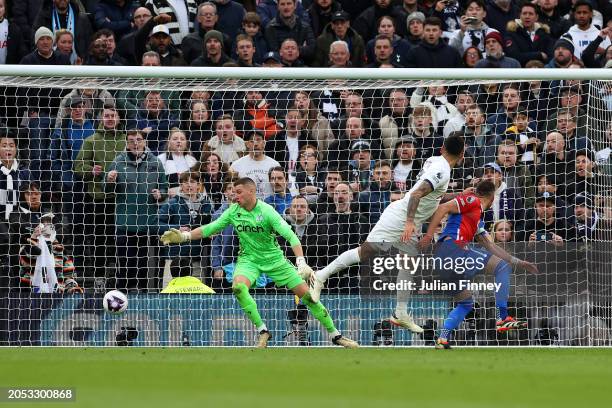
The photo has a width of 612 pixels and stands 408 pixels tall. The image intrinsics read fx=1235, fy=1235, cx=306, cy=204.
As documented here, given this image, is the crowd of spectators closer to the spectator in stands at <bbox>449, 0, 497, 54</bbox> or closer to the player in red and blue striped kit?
the player in red and blue striped kit

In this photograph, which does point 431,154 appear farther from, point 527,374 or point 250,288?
point 527,374

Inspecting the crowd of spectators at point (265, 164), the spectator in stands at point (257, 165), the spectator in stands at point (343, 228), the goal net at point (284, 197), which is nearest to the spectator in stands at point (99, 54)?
the crowd of spectators at point (265, 164)

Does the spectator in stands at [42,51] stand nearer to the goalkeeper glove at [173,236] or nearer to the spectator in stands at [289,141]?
the spectator in stands at [289,141]

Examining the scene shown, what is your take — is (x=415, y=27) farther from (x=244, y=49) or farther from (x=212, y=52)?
(x=212, y=52)

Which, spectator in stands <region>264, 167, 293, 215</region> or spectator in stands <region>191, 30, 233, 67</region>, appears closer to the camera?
spectator in stands <region>264, 167, 293, 215</region>

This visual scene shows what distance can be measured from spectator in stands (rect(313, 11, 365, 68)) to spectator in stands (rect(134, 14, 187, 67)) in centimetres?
204

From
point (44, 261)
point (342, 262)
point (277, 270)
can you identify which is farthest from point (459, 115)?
point (44, 261)

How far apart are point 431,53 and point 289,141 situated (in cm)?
311

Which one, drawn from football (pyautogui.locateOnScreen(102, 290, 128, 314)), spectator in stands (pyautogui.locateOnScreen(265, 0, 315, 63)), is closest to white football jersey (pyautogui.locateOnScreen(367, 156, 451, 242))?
football (pyautogui.locateOnScreen(102, 290, 128, 314))

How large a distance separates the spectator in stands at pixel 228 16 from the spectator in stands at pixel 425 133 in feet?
12.4

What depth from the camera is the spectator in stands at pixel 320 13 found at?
1891cm

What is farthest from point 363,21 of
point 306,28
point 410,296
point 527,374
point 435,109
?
point 527,374

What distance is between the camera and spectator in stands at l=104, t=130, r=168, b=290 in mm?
15805

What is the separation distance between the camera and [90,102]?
16.2m
